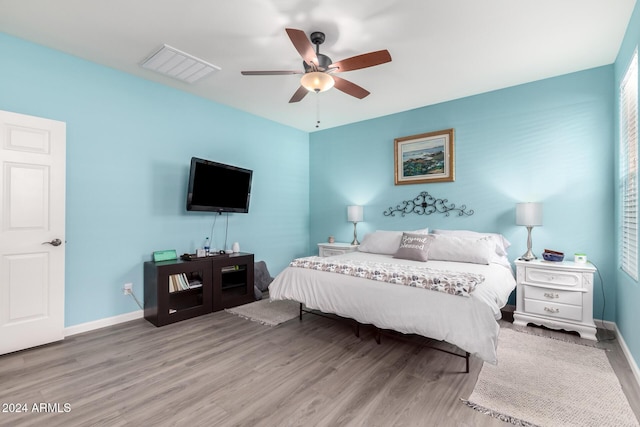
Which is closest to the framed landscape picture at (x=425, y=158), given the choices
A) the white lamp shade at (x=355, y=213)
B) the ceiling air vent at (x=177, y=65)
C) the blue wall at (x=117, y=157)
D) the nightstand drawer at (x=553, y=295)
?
the white lamp shade at (x=355, y=213)

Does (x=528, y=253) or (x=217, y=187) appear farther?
(x=217, y=187)

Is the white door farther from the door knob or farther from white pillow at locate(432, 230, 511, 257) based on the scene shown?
white pillow at locate(432, 230, 511, 257)

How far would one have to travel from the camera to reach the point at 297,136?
5.76 meters

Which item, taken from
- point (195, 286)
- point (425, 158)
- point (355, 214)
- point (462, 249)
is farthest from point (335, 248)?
point (195, 286)

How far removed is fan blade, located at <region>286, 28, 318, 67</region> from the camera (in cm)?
215

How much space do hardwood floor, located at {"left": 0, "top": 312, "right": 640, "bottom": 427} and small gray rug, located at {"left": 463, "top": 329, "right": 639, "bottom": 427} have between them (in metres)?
0.09

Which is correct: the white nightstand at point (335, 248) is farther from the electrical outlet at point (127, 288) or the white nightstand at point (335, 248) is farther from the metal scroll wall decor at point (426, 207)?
the electrical outlet at point (127, 288)

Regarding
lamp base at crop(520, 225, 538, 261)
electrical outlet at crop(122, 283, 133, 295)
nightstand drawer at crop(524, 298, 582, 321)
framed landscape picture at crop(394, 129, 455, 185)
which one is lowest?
nightstand drawer at crop(524, 298, 582, 321)

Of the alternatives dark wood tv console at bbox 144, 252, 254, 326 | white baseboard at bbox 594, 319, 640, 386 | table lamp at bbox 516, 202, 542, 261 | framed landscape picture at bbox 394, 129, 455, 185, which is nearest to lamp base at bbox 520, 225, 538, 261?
table lamp at bbox 516, 202, 542, 261

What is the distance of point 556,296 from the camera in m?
3.12

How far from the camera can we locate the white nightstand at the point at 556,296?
2.97 m

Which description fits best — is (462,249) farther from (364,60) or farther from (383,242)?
(364,60)

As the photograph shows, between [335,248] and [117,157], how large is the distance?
3262mm

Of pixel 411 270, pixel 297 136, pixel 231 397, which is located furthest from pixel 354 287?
pixel 297 136
